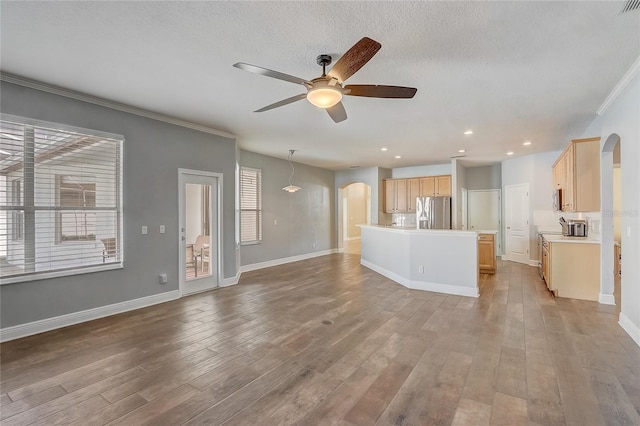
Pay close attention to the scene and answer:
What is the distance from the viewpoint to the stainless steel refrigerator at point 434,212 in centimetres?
789

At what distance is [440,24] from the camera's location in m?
2.25

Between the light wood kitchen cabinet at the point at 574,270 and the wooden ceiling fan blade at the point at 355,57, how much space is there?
4476 mm

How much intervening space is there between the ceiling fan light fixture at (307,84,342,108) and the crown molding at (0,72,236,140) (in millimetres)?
2868

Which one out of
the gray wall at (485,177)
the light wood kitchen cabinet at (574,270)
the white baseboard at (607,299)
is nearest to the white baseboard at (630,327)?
the white baseboard at (607,299)

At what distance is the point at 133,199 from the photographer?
162 inches

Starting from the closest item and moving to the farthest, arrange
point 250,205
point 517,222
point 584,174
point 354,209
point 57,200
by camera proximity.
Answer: point 57,200 → point 584,174 → point 250,205 → point 517,222 → point 354,209

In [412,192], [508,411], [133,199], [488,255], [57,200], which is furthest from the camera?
[412,192]

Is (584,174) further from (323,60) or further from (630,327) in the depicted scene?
(323,60)

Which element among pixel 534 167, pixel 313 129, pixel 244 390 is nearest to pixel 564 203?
pixel 534 167

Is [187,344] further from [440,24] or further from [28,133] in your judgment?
[440,24]

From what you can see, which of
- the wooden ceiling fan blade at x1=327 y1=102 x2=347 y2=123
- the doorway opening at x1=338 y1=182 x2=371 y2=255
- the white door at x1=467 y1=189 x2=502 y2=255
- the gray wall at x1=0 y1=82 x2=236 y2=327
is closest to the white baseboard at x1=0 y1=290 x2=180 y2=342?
the gray wall at x1=0 y1=82 x2=236 y2=327

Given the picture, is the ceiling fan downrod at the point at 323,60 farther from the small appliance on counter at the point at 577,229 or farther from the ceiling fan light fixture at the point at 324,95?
the small appliance on counter at the point at 577,229

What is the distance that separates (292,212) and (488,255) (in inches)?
187

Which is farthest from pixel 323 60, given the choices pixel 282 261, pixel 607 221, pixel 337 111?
pixel 282 261
